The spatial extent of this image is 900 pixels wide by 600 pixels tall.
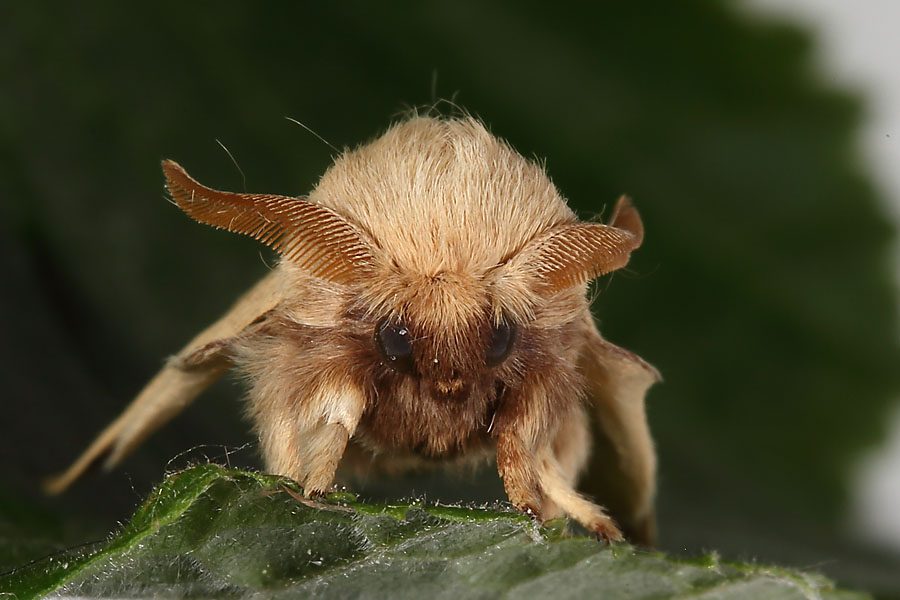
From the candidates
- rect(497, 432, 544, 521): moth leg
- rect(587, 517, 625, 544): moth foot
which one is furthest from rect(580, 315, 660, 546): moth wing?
rect(587, 517, 625, 544): moth foot

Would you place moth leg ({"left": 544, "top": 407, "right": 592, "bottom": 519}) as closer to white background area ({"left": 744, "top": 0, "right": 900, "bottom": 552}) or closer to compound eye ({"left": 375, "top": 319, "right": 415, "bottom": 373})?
compound eye ({"left": 375, "top": 319, "right": 415, "bottom": 373})

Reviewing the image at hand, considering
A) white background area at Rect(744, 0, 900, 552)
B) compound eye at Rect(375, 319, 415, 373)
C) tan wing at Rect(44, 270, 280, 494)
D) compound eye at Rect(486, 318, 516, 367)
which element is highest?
white background area at Rect(744, 0, 900, 552)

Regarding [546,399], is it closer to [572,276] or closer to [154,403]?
[572,276]

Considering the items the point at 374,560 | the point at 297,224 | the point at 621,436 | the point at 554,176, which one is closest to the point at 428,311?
the point at 297,224

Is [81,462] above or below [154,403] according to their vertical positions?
below

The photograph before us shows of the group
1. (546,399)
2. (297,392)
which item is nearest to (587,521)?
(546,399)

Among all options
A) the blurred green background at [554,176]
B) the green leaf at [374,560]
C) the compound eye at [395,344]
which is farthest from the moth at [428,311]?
the blurred green background at [554,176]

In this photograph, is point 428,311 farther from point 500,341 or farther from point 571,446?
point 571,446

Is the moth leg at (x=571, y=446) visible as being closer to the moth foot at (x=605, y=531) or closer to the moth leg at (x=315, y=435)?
the moth foot at (x=605, y=531)
